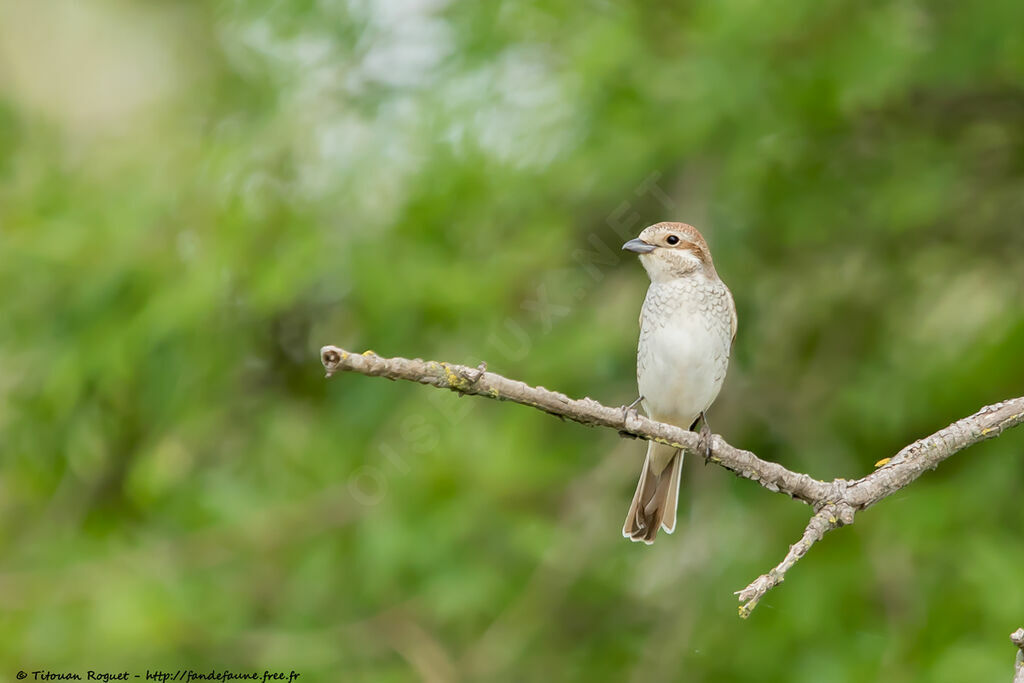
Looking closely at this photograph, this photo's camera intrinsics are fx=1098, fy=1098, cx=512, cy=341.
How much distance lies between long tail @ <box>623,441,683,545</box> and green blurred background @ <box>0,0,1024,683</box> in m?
0.85

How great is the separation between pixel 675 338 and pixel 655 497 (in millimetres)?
696

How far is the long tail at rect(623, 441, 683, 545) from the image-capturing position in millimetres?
4387

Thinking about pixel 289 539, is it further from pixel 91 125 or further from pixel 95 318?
pixel 91 125

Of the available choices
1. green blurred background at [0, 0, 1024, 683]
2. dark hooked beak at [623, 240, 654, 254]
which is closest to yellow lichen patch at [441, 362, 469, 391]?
dark hooked beak at [623, 240, 654, 254]

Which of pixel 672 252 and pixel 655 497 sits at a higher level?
pixel 672 252

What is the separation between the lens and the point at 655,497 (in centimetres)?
453

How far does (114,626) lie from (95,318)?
1484 millimetres

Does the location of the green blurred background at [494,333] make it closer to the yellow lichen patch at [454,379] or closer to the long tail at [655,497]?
the long tail at [655,497]

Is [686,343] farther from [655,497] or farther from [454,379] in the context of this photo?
[454,379]

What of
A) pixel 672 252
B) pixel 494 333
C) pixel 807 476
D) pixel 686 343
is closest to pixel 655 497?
pixel 686 343

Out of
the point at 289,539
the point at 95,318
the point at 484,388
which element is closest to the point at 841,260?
the point at 289,539

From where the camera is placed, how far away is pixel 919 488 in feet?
17.4

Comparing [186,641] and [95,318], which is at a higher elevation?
[95,318]

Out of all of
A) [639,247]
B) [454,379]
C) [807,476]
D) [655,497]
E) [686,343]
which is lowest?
[454,379]
